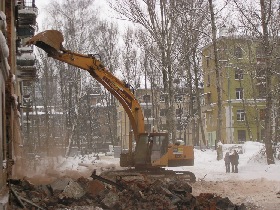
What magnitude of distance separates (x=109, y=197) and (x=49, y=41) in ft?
20.6

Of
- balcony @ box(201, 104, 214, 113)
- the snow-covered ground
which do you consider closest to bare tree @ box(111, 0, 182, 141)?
the snow-covered ground

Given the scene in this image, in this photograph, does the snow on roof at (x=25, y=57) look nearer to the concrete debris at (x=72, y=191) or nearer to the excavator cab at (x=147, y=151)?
the excavator cab at (x=147, y=151)

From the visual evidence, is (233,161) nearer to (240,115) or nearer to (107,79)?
(107,79)

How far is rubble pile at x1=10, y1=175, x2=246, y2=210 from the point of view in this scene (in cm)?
1026

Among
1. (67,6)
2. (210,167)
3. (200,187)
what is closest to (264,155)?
(210,167)

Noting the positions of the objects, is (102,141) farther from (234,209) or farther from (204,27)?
(234,209)

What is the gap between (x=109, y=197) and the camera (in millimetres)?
10555

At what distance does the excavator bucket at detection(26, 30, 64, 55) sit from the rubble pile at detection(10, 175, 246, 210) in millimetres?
4751

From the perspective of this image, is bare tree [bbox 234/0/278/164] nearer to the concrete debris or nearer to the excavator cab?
the excavator cab

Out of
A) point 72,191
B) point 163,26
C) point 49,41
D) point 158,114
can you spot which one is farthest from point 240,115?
point 72,191

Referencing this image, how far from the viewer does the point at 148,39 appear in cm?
3469

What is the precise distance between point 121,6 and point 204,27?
16.4ft

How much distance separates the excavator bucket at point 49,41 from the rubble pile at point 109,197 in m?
4.75

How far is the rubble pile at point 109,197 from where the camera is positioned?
10.3 metres
